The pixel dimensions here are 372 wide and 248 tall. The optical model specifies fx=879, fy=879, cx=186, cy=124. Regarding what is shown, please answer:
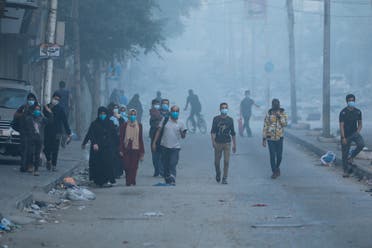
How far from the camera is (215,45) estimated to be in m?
159

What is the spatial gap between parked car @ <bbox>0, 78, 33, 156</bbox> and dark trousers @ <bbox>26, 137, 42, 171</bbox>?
1625mm

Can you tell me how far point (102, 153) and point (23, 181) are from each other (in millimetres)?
1709

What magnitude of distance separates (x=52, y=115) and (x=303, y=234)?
952cm

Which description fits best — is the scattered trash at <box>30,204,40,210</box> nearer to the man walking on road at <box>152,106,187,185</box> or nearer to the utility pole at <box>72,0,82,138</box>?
the man walking on road at <box>152,106,187,185</box>

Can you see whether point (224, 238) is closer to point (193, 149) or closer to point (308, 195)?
point (308, 195)

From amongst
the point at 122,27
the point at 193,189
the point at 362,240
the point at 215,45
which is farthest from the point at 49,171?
the point at 215,45

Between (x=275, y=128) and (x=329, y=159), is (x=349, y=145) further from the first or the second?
(x=329, y=159)

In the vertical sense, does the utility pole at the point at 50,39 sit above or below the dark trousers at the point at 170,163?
above

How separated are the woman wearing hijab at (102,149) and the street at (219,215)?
13.8 inches

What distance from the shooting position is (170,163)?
1830cm

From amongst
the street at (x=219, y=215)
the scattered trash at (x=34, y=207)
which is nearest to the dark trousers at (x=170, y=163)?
the street at (x=219, y=215)

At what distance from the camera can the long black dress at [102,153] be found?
58.5 feet

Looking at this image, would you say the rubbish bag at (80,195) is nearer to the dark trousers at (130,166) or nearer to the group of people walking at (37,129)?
the dark trousers at (130,166)

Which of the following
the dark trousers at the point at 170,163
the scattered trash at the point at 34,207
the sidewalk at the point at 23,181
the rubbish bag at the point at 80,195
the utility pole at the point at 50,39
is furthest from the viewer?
the utility pole at the point at 50,39
